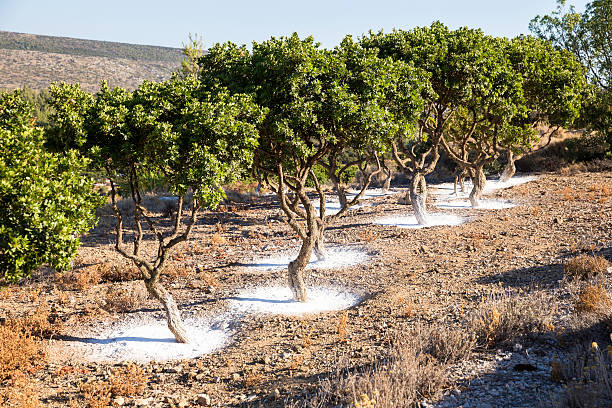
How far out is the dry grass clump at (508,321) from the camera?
8078 millimetres

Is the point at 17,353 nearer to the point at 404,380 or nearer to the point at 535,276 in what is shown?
the point at 404,380

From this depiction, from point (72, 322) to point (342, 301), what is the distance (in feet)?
26.5

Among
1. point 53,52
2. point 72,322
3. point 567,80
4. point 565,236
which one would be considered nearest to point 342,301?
point 72,322

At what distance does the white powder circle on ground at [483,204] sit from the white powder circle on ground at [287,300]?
13.6m

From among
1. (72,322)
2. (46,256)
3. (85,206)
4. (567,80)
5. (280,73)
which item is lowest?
(72,322)

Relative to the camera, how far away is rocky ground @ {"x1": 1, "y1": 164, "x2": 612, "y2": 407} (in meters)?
7.59

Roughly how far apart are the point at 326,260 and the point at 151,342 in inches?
310

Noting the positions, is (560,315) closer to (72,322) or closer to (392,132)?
(392,132)

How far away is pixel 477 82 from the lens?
1719 cm

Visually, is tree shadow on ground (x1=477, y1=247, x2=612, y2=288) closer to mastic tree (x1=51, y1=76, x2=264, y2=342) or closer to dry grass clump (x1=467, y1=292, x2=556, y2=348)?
dry grass clump (x1=467, y1=292, x2=556, y2=348)

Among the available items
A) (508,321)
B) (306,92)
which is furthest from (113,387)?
(306,92)

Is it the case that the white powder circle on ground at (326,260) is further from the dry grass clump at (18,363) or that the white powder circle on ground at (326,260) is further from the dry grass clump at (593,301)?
the dry grass clump at (593,301)

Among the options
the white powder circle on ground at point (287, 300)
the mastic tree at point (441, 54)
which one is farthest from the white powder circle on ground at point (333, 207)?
the white powder circle on ground at point (287, 300)

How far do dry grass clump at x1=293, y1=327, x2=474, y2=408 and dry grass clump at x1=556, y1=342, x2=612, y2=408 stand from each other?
1.59 m
